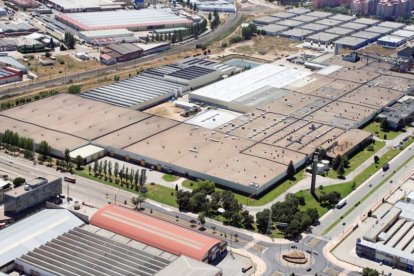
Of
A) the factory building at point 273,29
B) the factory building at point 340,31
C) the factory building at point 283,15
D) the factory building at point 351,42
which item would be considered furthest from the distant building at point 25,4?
the factory building at point 351,42

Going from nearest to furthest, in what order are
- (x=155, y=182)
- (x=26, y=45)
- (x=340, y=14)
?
(x=155, y=182)
(x=26, y=45)
(x=340, y=14)

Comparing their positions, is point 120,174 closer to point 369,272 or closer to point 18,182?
→ point 18,182

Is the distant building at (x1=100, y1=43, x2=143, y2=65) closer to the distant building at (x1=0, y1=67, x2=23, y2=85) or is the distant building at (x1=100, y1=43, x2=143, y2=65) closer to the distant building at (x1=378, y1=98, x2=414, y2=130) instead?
the distant building at (x1=0, y1=67, x2=23, y2=85)

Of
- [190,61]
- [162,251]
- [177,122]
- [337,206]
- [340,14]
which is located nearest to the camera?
[162,251]

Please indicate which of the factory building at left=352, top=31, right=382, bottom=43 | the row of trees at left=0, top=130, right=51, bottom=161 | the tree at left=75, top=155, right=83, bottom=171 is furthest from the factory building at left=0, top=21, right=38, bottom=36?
the factory building at left=352, top=31, right=382, bottom=43

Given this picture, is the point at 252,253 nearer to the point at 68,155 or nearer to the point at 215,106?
the point at 68,155

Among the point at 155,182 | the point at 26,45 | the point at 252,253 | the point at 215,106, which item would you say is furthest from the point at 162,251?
the point at 26,45
